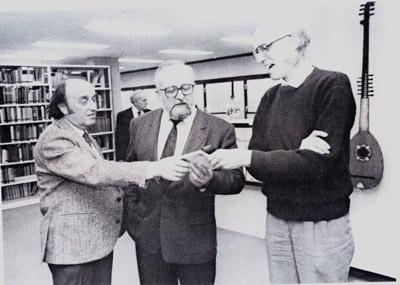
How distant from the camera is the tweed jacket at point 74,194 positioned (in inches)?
55.2

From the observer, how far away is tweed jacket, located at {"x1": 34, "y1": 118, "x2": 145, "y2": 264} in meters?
1.40

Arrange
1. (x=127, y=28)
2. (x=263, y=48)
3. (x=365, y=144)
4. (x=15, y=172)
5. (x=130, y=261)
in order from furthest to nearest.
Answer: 1. (x=15, y=172)
2. (x=127, y=28)
3. (x=130, y=261)
4. (x=365, y=144)
5. (x=263, y=48)

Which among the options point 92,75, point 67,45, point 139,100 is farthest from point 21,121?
point 139,100

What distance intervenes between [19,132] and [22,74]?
3.00 feet

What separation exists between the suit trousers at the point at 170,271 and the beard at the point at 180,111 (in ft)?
1.81

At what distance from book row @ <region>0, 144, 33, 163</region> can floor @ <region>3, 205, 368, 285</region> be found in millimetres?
2107

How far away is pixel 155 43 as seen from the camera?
7.40 meters

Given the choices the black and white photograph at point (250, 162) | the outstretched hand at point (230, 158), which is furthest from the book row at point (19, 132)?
the outstretched hand at point (230, 158)

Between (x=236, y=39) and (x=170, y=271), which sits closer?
(x=170, y=271)

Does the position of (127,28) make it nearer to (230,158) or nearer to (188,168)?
(188,168)

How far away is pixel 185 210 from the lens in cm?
154

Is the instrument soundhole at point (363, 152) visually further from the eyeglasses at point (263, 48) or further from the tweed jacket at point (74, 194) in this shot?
the tweed jacket at point (74, 194)

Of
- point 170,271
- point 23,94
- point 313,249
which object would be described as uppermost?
point 23,94

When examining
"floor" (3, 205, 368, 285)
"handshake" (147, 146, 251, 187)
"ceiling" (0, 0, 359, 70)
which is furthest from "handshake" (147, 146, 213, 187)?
"floor" (3, 205, 368, 285)
